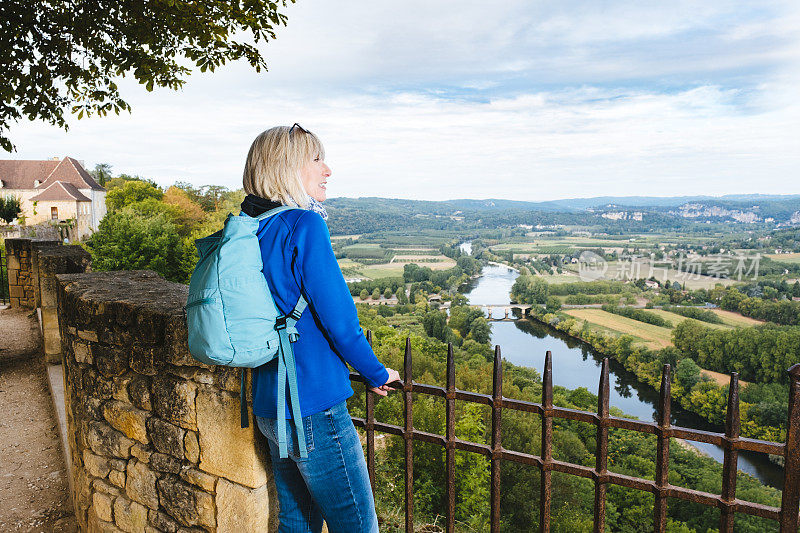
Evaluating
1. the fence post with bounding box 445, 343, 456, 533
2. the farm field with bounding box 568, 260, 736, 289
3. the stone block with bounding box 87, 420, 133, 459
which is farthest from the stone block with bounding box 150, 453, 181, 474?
the farm field with bounding box 568, 260, 736, 289

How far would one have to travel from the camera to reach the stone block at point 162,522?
2.30 metres

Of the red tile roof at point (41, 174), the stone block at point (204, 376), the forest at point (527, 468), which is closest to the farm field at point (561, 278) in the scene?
the forest at point (527, 468)

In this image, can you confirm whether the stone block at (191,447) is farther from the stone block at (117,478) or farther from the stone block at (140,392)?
the stone block at (117,478)

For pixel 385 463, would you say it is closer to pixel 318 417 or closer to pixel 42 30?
pixel 42 30

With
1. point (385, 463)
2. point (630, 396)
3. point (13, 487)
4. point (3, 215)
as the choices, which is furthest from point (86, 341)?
point (630, 396)

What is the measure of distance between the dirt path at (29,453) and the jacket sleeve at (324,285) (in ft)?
8.88

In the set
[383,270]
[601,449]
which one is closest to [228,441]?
[601,449]

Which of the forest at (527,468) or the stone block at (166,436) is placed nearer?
the stone block at (166,436)

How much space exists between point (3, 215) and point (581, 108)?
91.9 meters

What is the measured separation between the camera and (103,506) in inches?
101

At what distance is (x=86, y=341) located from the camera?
2.53 m

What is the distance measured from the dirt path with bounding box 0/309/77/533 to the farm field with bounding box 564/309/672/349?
1816 inches


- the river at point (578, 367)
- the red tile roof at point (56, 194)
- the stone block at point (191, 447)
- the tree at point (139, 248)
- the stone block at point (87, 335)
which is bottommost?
the river at point (578, 367)

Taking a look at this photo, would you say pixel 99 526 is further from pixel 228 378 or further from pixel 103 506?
pixel 228 378
